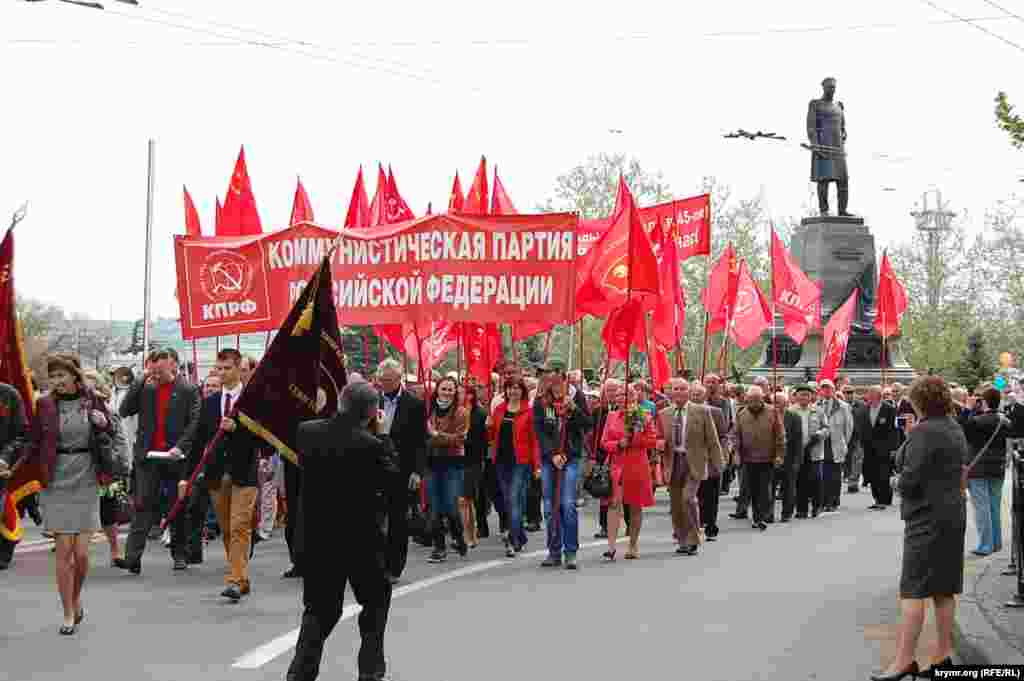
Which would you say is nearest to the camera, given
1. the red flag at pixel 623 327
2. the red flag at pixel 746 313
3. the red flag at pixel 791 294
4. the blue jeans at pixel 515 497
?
the blue jeans at pixel 515 497

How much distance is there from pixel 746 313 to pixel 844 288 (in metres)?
10.4

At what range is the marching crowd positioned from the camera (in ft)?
36.2

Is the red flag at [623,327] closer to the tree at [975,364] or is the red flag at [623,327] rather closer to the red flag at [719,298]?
the red flag at [719,298]

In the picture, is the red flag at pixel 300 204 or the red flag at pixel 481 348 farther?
the red flag at pixel 300 204

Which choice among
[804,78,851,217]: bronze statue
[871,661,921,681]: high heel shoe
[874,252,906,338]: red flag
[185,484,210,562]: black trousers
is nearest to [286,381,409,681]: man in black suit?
[871,661,921,681]: high heel shoe

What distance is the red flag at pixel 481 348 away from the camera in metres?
23.0

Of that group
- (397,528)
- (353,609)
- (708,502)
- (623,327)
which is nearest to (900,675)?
(397,528)

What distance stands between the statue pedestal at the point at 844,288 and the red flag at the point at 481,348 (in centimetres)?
1508

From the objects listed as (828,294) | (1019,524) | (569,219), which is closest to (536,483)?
(569,219)

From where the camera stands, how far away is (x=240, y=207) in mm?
23422

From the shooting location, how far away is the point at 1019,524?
12.1 metres

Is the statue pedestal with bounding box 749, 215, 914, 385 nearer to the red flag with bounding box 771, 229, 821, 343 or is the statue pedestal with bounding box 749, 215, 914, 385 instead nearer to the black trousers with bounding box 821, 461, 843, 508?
the red flag with bounding box 771, 229, 821, 343

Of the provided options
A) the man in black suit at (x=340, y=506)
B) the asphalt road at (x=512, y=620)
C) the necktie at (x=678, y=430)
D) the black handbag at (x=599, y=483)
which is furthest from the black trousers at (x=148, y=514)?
the man in black suit at (x=340, y=506)

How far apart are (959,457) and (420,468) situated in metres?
5.49
